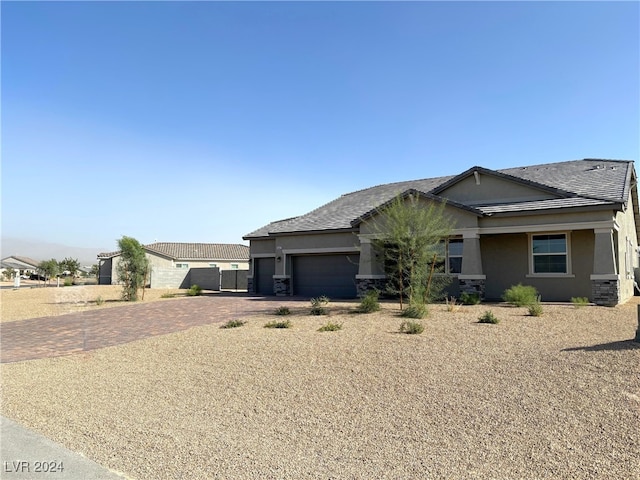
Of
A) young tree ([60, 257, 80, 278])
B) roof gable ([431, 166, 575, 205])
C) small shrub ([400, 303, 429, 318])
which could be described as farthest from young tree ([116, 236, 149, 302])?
young tree ([60, 257, 80, 278])

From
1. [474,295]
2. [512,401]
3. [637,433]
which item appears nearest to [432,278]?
[474,295]

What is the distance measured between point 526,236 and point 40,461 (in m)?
18.2

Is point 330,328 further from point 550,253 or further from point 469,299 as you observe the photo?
point 550,253

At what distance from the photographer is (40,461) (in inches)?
193

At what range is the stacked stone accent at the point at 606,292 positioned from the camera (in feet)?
52.8

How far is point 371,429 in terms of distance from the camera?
5555 mm

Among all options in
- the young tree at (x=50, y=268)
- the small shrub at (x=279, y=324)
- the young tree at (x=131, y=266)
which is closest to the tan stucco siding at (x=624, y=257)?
the small shrub at (x=279, y=324)

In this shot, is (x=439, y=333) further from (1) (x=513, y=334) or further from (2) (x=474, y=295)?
(2) (x=474, y=295)

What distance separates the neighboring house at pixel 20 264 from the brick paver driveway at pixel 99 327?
78.0m

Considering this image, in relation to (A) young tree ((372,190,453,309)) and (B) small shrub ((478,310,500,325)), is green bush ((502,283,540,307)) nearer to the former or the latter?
(A) young tree ((372,190,453,309))

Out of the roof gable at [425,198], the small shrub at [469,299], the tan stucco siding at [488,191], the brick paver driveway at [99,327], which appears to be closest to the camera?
the brick paver driveway at [99,327]

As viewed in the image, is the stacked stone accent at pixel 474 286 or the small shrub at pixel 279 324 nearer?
the small shrub at pixel 279 324

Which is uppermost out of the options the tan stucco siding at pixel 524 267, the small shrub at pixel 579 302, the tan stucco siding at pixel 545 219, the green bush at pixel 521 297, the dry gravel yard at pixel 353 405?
the tan stucco siding at pixel 545 219

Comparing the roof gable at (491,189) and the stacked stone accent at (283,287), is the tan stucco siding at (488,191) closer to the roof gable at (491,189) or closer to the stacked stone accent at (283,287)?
the roof gable at (491,189)
